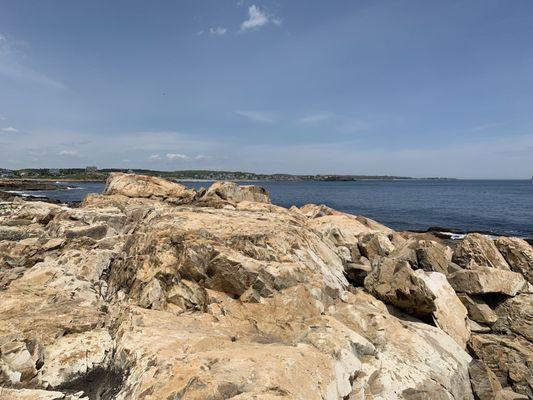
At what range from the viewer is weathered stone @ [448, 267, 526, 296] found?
1586cm

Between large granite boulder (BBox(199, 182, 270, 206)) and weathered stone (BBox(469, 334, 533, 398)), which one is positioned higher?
large granite boulder (BBox(199, 182, 270, 206))

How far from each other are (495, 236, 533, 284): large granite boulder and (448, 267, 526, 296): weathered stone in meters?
4.09

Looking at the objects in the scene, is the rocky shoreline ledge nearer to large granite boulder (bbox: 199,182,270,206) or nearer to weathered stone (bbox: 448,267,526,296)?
weathered stone (bbox: 448,267,526,296)

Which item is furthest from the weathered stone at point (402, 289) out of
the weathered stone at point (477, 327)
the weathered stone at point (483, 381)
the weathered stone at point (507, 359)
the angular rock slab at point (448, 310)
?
the weathered stone at point (477, 327)

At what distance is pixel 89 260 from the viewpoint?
15.7 m

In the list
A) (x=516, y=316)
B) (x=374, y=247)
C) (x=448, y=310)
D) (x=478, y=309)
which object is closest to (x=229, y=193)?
(x=374, y=247)

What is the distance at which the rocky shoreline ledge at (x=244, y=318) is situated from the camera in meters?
7.83

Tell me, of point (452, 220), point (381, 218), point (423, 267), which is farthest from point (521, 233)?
point (423, 267)

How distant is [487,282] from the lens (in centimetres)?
1591

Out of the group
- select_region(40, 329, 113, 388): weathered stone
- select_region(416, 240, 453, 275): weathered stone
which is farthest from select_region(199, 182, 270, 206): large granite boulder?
select_region(40, 329, 113, 388): weathered stone

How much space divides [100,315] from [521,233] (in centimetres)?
5921

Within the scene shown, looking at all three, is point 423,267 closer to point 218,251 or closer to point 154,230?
point 218,251

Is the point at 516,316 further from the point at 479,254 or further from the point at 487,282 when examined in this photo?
the point at 479,254

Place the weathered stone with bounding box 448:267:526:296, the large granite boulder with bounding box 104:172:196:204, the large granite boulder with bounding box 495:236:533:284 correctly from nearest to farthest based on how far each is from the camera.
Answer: the weathered stone with bounding box 448:267:526:296 < the large granite boulder with bounding box 495:236:533:284 < the large granite boulder with bounding box 104:172:196:204
